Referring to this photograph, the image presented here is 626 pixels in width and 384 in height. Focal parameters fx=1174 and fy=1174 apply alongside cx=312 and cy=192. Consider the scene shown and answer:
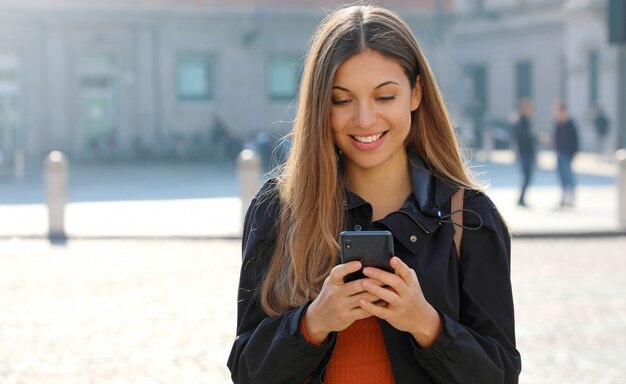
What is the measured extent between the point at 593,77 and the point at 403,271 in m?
39.3

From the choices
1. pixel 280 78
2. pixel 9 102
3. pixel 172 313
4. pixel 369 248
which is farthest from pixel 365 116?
pixel 280 78

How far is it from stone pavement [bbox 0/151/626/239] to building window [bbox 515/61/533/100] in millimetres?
19822

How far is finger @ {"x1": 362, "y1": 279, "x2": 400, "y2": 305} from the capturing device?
2.50 meters

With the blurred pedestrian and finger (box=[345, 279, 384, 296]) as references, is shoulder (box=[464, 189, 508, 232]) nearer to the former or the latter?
finger (box=[345, 279, 384, 296])

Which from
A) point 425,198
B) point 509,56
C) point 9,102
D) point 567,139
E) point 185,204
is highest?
point 509,56

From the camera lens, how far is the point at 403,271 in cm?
251

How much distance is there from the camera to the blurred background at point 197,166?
28.3 feet

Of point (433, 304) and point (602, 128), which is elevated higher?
point (433, 304)

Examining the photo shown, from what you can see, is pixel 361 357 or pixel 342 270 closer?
pixel 342 270

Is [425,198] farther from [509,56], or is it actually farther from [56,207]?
[509,56]

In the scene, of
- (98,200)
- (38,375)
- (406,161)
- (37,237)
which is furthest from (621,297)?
(98,200)

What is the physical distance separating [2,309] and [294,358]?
798cm

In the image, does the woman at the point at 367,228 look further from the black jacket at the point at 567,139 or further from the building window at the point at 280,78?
the building window at the point at 280,78

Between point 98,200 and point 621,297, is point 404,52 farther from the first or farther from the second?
point 98,200
